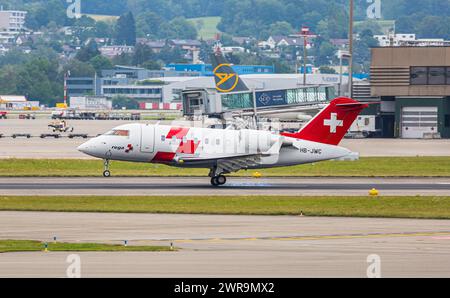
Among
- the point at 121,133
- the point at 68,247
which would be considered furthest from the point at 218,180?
the point at 68,247

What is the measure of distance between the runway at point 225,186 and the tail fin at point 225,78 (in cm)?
6086

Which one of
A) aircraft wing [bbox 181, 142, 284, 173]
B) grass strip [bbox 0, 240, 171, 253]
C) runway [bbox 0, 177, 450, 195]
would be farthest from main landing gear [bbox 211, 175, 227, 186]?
grass strip [bbox 0, 240, 171, 253]

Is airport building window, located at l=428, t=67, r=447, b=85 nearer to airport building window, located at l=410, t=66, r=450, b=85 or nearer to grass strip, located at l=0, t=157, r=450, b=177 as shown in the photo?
airport building window, located at l=410, t=66, r=450, b=85

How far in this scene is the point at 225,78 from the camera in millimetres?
131875

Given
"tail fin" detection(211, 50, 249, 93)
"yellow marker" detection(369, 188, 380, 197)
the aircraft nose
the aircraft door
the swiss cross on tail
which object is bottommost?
"yellow marker" detection(369, 188, 380, 197)

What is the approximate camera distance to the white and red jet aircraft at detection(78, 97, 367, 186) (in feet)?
209

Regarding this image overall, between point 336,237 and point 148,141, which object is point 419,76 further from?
point 336,237

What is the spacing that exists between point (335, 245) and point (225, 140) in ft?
83.1

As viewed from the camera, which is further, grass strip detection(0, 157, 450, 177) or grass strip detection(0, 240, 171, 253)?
grass strip detection(0, 157, 450, 177)

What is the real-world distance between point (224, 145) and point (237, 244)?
24744mm

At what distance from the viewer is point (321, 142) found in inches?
2581

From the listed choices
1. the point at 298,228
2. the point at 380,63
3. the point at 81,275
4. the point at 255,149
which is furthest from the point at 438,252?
the point at 380,63

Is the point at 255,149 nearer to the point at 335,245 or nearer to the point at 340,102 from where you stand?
the point at 340,102

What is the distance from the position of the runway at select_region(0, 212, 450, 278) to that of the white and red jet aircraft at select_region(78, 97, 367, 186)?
1484 cm
